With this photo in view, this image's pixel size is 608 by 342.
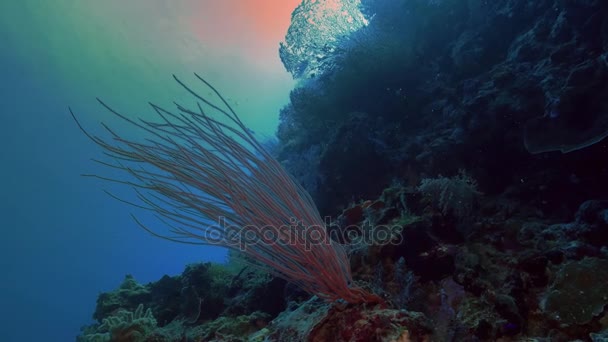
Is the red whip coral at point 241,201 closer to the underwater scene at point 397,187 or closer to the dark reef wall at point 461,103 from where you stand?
the underwater scene at point 397,187

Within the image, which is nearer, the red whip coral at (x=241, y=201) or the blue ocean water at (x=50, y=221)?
the red whip coral at (x=241, y=201)

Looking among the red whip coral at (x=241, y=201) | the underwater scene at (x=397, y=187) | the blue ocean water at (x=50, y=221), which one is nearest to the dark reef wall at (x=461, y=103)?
the underwater scene at (x=397, y=187)

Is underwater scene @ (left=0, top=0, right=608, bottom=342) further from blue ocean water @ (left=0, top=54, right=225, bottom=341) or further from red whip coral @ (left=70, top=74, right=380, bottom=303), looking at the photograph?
blue ocean water @ (left=0, top=54, right=225, bottom=341)

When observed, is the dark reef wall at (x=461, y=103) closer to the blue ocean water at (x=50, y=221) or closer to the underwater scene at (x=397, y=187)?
the underwater scene at (x=397, y=187)

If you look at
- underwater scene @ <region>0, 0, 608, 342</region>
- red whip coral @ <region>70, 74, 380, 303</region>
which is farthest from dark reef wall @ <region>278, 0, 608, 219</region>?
red whip coral @ <region>70, 74, 380, 303</region>

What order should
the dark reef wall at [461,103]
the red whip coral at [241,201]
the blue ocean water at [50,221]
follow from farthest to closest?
the blue ocean water at [50,221] → the dark reef wall at [461,103] → the red whip coral at [241,201]

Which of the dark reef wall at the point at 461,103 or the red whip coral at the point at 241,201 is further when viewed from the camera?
the dark reef wall at the point at 461,103

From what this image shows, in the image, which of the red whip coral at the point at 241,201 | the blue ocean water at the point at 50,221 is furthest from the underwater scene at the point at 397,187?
the blue ocean water at the point at 50,221

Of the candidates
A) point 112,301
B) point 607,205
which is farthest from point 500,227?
point 112,301

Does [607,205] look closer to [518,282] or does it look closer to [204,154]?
[518,282]

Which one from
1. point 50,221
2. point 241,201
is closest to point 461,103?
point 241,201

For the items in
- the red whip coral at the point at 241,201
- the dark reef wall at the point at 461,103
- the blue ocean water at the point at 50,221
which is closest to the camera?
the red whip coral at the point at 241,201

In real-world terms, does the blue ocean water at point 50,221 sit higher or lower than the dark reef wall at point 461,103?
higher

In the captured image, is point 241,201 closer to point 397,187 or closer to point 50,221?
point 397,187
